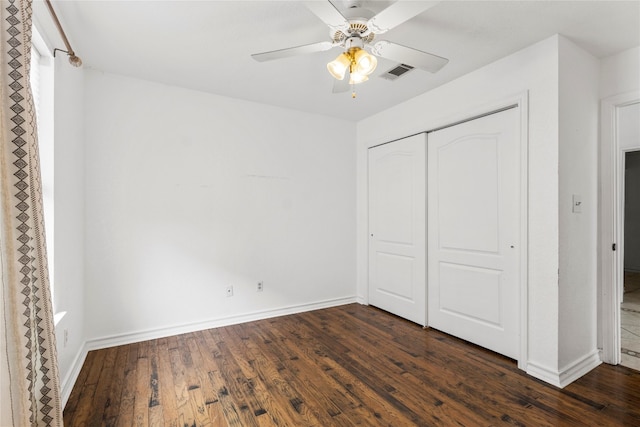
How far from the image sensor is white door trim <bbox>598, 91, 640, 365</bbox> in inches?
97.5

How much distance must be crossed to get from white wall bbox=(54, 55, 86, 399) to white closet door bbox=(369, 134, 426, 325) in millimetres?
3041

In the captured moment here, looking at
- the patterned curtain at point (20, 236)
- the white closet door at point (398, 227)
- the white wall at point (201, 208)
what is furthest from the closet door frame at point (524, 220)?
the patterned curtain at point (20, 236)

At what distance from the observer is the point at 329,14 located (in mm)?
1599

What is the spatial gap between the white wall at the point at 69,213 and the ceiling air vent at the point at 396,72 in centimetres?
248

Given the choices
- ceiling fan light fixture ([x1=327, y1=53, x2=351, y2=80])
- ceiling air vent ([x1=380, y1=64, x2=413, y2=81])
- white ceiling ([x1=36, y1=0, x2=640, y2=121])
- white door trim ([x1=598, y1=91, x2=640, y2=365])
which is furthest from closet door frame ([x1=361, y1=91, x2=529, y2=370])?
ceiling fan light fixture ([x1=327, y1=53, x2=351, y2=80])

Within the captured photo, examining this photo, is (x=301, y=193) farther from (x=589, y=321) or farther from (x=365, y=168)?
(x=589, y=321)

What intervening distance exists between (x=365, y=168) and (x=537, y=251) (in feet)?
7.40

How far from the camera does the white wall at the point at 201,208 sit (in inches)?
114

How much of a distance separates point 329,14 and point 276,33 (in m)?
0.74

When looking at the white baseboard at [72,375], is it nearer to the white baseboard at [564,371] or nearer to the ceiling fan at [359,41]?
the ceiling fan at [359,41]

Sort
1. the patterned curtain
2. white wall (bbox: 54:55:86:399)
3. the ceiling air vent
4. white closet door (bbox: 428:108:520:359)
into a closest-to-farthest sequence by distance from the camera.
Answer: the patterned curtain → white wall (bbox: 54:55:86:399) → white closet door (bbox: 428:108:520:359) → the ceiling air vent

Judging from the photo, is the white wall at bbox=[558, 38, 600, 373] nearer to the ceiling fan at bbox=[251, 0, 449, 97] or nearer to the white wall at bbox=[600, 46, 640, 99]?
the white wall at bbox=[600, 46, 640, 99]

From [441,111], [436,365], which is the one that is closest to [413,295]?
[436,365]

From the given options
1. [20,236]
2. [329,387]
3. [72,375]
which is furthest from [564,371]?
[72,375]
